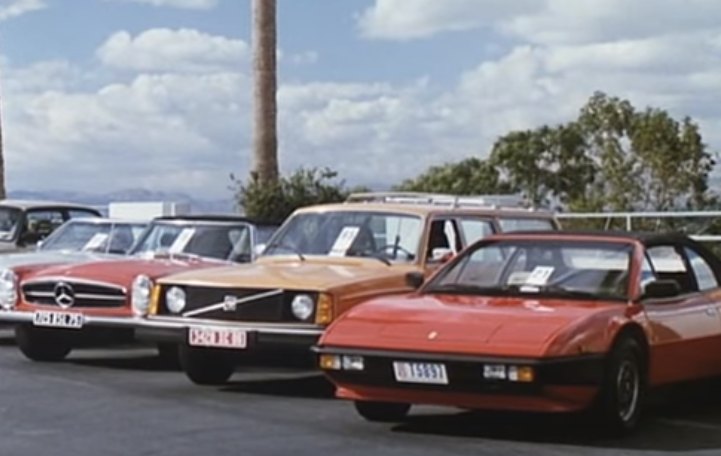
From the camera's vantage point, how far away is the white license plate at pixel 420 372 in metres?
9.48

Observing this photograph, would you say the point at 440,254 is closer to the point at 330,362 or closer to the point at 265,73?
the point at 330,362

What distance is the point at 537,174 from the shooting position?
4369 cm

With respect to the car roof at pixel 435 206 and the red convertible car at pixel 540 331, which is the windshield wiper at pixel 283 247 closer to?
the car roof at pixel 435 206

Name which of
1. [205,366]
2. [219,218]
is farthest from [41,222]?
[205,366]

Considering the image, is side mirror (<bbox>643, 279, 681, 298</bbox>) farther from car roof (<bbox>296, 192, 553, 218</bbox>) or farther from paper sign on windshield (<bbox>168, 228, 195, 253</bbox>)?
paper sign on windshield (<bbox>168, 228, 195, 253</bbox>)

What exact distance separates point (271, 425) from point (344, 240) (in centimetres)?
303

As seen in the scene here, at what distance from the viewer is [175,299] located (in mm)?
12383

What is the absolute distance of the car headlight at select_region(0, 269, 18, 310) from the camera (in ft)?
46.6

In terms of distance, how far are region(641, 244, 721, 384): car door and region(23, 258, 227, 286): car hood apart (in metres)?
4.56

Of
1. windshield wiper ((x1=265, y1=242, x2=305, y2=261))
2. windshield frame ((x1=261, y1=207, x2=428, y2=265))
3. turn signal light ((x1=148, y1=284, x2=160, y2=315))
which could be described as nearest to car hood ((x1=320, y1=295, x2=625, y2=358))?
windshield frame ((x1=261, y1=207, x2=428, y2=265))

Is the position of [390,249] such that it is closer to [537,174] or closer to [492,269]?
[492,269]

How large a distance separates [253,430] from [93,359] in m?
5.05

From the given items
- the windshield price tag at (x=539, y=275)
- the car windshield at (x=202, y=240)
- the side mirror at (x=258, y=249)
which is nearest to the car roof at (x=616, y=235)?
the windshield price tag at (x=539, y=275)

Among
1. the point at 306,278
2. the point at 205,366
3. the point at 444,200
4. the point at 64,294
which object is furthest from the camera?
the point at 444,200
